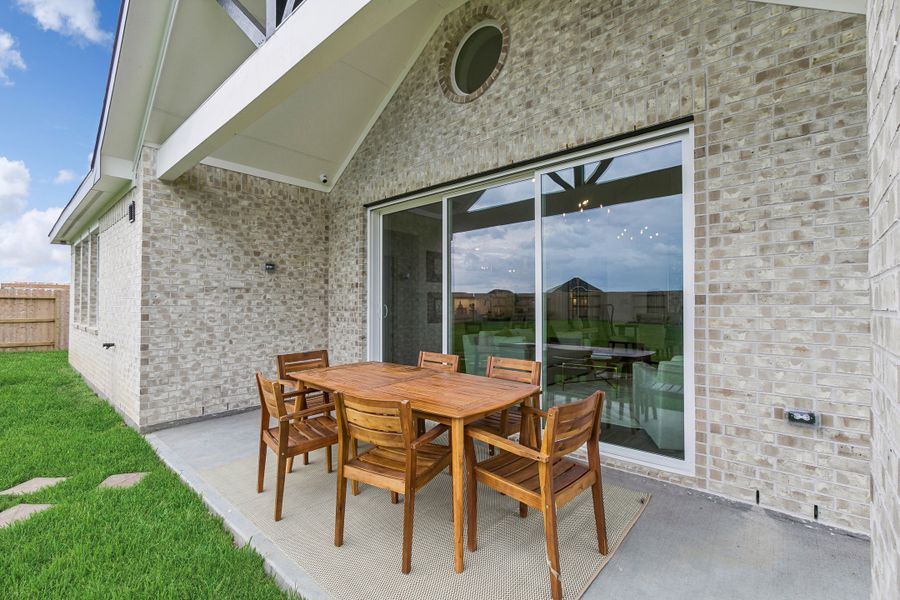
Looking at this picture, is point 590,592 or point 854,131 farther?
point 854,131

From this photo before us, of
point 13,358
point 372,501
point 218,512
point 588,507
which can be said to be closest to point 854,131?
point 588,507

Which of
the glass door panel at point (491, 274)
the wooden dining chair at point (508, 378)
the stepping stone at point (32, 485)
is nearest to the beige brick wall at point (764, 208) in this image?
the glass door panel at point (491, 274)

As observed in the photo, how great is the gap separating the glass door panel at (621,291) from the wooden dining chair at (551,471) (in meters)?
1.32

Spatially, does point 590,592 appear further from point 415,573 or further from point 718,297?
point 718,297

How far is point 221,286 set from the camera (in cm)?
495

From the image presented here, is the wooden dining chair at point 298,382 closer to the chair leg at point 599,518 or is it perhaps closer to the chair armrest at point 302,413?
the chair armrest at point 302,413

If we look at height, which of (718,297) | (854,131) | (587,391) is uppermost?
(854,131)

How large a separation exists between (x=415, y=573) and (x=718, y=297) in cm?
262

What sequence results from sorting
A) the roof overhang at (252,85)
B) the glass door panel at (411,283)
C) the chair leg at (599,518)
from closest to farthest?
1. the chair leg at (599,518)
2. the roof overhang at (252,85)
3. the glass door panel at (411,283)

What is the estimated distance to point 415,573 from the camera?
203 centimetres

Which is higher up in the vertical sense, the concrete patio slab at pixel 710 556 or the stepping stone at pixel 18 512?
the concrete patio slab at pixel 710 556

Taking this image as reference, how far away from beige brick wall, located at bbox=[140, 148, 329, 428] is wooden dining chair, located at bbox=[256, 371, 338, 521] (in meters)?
2.33

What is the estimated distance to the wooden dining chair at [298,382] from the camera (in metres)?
3.23

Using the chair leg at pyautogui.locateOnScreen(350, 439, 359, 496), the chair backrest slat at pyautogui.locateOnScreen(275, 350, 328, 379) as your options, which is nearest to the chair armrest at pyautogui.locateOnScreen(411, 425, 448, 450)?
the chair leg at pyautogui.locateOnScreen(350, 439, 359, 496)
